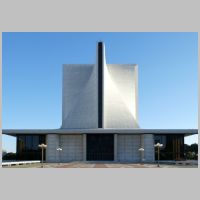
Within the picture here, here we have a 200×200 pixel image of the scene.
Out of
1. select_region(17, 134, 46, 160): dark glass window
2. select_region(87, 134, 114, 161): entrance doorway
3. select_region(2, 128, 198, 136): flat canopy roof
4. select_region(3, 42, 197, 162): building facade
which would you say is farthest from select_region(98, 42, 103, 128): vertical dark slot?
select_region(17, 134, 46, 160): dark glass window

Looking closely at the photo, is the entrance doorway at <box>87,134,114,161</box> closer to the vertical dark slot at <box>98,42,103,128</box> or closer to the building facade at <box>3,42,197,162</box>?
the building facade at <box>3,42,197,162</box>

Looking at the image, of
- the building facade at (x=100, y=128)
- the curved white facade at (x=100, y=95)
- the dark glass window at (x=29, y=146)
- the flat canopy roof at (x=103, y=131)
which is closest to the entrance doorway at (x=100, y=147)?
the building facade at (x=100, y=128)

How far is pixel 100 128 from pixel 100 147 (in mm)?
3732

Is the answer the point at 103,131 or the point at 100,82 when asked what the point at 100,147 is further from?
the point at 100,82

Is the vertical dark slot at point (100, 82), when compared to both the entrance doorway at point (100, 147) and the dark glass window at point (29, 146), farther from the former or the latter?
the dark glass window at point (29, 146)

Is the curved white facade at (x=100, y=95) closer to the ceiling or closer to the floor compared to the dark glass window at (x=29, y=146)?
closer to the ceiling

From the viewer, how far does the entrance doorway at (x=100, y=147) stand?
52938mm

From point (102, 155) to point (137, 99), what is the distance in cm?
1580

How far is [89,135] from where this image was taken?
177 feet

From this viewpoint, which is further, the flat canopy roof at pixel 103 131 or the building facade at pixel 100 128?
the building facade at pixel 100 128

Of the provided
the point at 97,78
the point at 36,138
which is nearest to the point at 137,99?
the point at 97,78

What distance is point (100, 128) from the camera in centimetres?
5562

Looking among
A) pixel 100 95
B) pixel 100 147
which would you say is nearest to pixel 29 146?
pixel 100 147

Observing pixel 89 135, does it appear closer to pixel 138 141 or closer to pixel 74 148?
pixel 74 148
